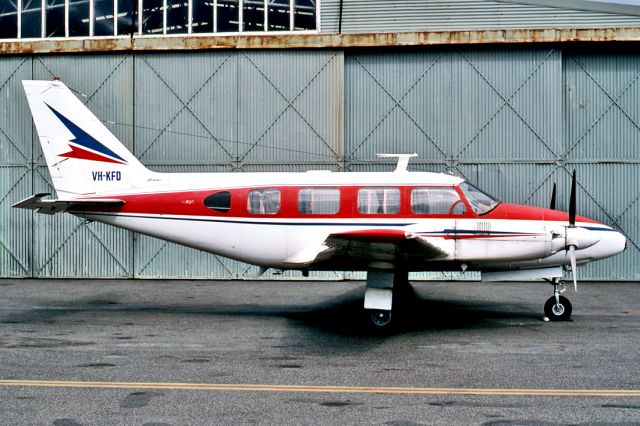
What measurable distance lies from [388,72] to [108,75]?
915cm

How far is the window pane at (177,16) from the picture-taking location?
75.4ft

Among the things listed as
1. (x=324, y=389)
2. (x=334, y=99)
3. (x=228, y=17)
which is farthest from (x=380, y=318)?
(x=228, y=17)

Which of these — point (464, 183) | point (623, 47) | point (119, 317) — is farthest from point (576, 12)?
point (119, 317)

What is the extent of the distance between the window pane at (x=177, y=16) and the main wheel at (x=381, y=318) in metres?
13.8

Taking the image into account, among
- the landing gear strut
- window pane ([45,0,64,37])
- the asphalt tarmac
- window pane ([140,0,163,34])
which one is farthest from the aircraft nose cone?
window pane ([45,0,64,37])

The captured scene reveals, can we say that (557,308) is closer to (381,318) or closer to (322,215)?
(381,318)

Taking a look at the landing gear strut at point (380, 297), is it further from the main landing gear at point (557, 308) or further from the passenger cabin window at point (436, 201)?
the main landing gear at point (557, 308)

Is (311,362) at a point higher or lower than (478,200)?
lower

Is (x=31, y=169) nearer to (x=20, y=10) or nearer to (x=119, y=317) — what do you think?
(x=20, y=10)

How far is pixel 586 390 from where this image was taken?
8.62m

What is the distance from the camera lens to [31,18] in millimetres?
23547

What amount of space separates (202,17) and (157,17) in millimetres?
1510

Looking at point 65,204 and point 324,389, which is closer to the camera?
point 324,389

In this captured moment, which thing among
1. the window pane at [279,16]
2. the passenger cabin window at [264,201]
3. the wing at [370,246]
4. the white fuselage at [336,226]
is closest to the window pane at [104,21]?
the window pane at [279,16]
